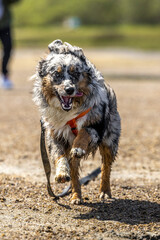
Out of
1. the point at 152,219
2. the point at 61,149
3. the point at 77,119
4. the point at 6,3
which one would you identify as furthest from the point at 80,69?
the point at 6,3

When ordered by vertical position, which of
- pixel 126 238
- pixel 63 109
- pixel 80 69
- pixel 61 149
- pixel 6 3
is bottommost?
pixel 126 238

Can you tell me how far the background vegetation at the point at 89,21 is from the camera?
55.4 meters

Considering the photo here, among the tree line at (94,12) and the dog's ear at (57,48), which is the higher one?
the tree line at (94,12)

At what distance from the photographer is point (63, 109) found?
6.08 m

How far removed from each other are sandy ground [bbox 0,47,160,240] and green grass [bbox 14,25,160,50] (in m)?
35.1

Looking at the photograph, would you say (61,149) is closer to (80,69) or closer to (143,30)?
(80,69)

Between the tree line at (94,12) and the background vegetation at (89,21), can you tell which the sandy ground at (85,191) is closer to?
the background vegetation at (89,21)

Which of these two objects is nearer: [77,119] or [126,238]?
[126,238]

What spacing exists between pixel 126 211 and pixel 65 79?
5.23 ft

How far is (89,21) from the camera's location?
6900cm

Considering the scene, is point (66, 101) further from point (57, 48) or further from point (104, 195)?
point (104, 195)

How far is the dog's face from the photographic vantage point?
19.6 ft

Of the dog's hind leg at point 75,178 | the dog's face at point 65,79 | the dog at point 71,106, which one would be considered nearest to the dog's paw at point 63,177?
the dog at point 71,106

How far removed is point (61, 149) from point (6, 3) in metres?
10.3
